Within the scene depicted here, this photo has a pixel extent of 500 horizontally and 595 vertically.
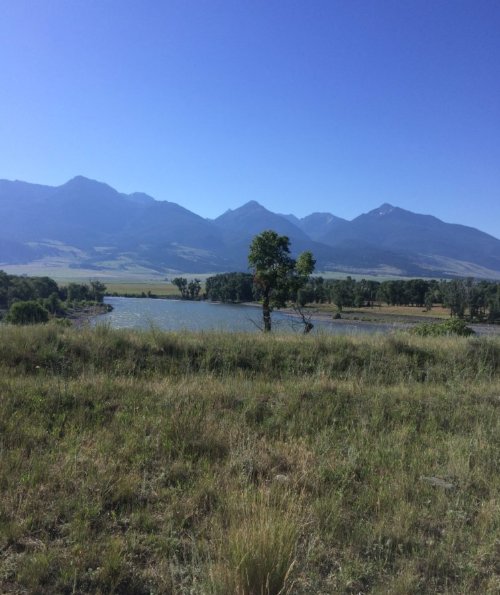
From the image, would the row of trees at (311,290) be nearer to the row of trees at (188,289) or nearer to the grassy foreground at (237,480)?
the row of trees at (188,289)

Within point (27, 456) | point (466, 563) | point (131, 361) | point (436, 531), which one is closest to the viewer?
point (466, 563)

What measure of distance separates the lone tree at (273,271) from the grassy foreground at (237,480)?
2872 centimetres

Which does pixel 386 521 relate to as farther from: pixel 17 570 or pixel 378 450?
pixel 17 570

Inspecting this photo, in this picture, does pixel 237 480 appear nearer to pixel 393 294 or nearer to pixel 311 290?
pixel 311 290

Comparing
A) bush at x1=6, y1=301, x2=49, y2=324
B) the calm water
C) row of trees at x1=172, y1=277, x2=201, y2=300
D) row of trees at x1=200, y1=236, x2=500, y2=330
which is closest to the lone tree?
row of trees at x1=200, y1=236, x2=500, y2=330

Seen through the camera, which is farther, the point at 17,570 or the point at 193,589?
the point at 17,570

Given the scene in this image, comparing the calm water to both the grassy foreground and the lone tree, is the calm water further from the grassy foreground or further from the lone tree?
the lone tree

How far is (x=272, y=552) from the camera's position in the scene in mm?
2680

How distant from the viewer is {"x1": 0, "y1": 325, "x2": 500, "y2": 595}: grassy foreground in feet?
9.23

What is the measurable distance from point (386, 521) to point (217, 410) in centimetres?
249

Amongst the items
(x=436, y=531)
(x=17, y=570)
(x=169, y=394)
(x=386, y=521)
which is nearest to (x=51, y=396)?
(x=169, y=394)

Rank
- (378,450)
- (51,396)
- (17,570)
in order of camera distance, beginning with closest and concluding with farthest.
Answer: (17,570), (378,450), (51,396)

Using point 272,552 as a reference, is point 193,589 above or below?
below

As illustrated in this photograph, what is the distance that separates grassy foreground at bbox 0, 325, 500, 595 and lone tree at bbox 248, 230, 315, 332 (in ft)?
94.2
